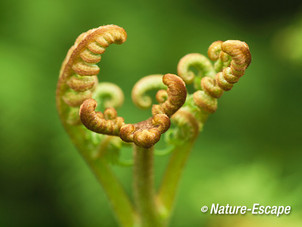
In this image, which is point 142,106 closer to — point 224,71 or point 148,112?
point 224,71

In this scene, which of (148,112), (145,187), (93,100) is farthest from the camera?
(148,112)

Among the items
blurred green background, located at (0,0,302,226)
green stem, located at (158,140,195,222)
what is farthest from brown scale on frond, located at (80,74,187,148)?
blurred green background, located at (0,0,302,226)

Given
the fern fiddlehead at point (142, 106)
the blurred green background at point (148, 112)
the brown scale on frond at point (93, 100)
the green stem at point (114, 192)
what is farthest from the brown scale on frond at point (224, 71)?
the blurred green background at point (148, 112)

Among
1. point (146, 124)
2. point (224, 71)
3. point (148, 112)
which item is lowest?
point (146, 124)

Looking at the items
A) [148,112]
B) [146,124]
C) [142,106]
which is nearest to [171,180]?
[142,106]

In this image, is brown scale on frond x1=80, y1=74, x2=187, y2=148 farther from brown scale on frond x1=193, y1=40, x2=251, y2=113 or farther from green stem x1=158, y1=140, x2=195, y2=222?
green stem x1=158, y1=140, x2=195, y2=222

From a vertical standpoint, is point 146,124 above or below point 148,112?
below

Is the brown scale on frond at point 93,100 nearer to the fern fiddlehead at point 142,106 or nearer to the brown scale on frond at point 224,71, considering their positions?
the fern fiddlehead at point 142,106
